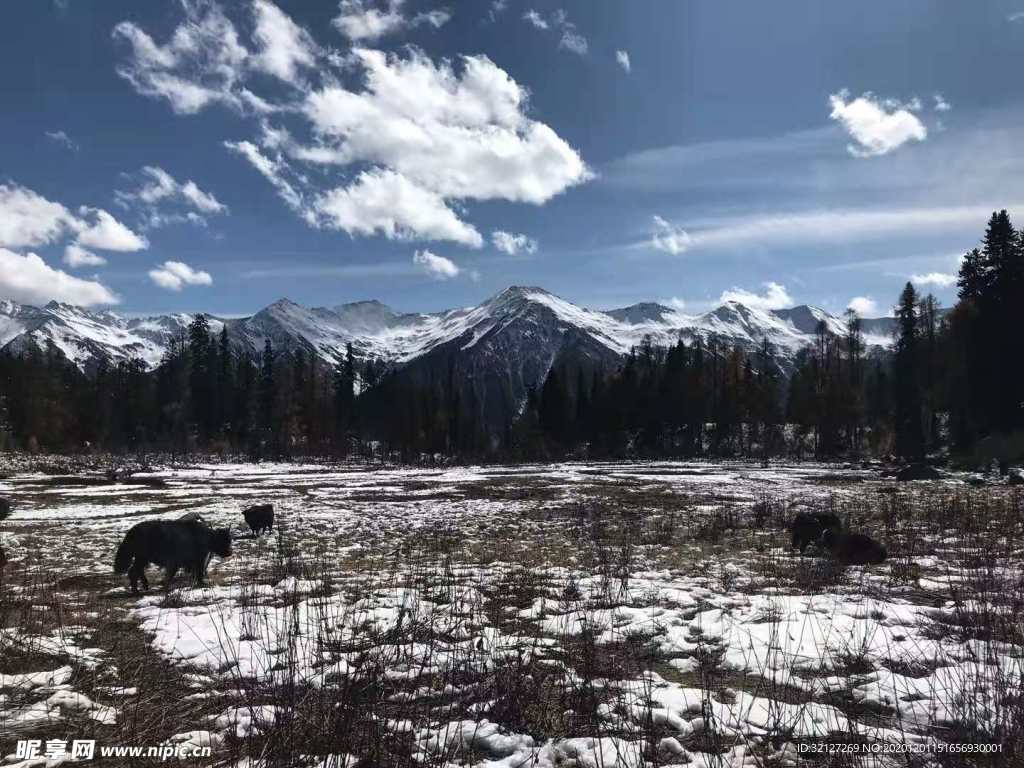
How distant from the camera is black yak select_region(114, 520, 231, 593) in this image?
10234 millimetres

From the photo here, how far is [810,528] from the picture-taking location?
1280 cm

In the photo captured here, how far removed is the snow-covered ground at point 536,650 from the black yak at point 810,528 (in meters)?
0.66

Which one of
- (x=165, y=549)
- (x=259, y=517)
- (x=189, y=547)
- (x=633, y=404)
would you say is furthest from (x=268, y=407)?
(x=165, y=549)

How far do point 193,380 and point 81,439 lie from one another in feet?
64.1

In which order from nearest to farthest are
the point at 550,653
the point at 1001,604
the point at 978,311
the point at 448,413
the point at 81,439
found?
1. the point at 550,653
2. the point at 1001,604
3. the point at 978,311
4. the point at 81,439
5. the point at 448,413

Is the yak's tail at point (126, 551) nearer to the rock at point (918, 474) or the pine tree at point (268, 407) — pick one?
the rock at point (918, 474)

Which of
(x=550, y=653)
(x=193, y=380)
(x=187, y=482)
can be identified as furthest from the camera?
(x=193, y=380)

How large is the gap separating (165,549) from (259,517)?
8.09m

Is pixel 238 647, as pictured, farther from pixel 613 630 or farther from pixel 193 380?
pixel 193 380

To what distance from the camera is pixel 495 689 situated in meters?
5.22

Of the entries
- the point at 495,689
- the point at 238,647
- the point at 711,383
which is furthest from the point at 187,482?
the point at 711,383

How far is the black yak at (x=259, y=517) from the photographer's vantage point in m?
18.1

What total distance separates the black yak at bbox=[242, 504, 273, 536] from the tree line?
4876cm

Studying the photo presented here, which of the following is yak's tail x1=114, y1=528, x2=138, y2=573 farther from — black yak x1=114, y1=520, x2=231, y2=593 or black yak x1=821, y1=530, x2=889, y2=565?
black yak x1=821, y1=530, x2=889, y2=565
